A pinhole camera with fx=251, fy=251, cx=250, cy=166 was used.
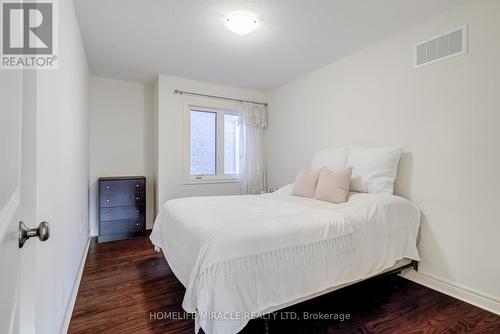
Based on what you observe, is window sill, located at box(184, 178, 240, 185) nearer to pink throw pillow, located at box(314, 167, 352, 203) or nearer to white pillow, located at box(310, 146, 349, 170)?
white pillow, located at box(310, 146, 349, 170)

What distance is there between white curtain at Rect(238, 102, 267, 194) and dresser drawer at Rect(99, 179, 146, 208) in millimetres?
1574

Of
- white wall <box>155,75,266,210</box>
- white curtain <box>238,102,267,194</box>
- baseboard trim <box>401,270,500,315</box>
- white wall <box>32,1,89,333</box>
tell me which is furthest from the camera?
white curtain <box>238,102,267,194</box>

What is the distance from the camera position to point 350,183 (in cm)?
251

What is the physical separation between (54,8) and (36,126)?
0.90 m

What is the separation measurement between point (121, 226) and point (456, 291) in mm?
3809

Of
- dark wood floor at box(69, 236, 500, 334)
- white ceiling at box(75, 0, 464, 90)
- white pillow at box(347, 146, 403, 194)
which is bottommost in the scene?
dark wood floor at box(69, 236, 500, 334)

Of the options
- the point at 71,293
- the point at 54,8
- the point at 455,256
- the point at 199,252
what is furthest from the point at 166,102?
the point at 455,256

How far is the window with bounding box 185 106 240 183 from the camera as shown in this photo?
396 centimetres

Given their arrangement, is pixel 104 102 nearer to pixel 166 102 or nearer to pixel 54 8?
pixel 166 102

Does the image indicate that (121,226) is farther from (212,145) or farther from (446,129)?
(446,129)

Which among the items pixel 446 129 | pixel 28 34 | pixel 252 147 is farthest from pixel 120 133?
pixel 446 129

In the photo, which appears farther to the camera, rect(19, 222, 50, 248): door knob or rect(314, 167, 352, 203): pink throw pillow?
rect(314, 167, 352, 203): pink throw pillow

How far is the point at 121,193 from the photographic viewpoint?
3.50 meters

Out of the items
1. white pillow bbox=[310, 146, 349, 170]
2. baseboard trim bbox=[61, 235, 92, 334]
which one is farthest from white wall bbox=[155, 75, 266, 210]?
white pillow bbox=[310, 146, 349, 170]
